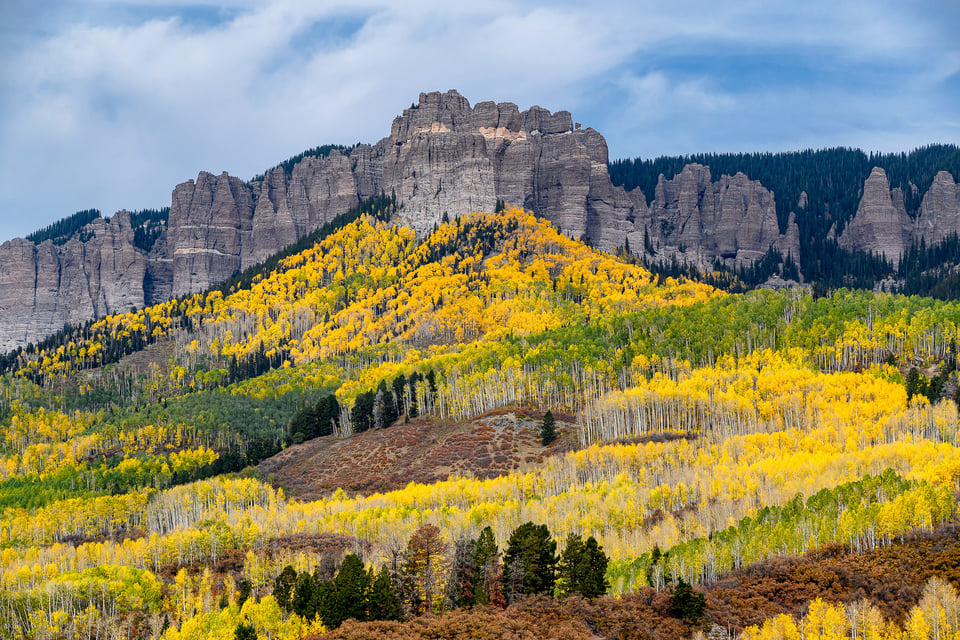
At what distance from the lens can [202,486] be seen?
13312 centimetres

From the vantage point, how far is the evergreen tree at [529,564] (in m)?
69.4

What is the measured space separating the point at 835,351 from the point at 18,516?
133809 millimetres

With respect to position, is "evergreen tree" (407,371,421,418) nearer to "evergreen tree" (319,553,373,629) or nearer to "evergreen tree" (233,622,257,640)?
"evergreen tree" (233,622,257,640)

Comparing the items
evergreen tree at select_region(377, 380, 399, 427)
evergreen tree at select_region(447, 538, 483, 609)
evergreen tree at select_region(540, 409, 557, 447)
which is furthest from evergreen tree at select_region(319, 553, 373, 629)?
evergreen tree at select_region(377, 380, 399, 427)

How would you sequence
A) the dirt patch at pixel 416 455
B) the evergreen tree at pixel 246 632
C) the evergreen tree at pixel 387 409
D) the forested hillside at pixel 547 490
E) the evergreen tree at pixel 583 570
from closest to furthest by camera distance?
the evergreen tree at pixel 583 570, the forested hillside at pixel 547 490, the evergreen tree at pixel 246 632, the dirt patch at pixel 416 455, the evergreen tree at pixel 387 409

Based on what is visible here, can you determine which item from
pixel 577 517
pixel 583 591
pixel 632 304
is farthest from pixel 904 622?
pixel 632 304

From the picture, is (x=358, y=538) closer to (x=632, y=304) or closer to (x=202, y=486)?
(x=202, y=486)

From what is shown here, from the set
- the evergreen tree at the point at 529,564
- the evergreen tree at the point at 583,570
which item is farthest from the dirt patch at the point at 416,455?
the evergreen tree at the point at 529,564

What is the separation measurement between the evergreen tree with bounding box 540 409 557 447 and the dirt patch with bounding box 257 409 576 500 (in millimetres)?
1134

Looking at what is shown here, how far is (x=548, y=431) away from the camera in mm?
132375

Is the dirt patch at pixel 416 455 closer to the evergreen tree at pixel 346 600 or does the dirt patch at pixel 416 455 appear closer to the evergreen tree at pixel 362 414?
the evergreen tree at pixel 362 414

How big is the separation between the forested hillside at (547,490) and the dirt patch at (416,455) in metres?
2.09

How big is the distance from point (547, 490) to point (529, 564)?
4179 cm

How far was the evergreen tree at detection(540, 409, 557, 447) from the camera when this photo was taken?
5187 inches
